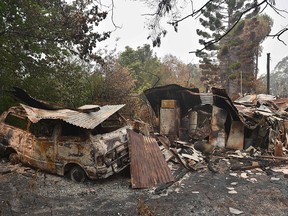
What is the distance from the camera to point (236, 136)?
10289 millimetres

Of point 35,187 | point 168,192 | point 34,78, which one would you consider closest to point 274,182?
point 168,192

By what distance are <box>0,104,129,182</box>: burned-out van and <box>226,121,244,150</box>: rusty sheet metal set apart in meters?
5.16

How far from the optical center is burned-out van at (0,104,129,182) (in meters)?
5.91

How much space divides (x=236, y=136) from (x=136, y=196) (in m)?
6.20

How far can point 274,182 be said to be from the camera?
6.71 m

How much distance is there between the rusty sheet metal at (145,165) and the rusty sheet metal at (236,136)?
417 cm

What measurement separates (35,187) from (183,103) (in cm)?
840

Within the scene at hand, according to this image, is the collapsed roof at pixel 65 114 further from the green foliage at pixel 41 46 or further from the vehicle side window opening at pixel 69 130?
the green foliage at pixel 41 46

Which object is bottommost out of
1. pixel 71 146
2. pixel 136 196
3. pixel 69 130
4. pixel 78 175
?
pixel 136 196

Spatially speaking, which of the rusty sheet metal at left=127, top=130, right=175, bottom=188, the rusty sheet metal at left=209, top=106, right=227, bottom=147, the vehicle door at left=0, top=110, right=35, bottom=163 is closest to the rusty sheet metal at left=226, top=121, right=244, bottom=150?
the rusty sheet metal at left=209, top=106, right=227, bottom=147

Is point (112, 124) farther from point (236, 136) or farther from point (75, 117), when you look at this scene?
point (236, 136)

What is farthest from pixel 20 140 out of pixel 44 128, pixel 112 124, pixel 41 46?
pixel 41 46

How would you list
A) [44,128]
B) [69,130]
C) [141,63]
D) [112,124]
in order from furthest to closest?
[141,63] → [112,124] → [44,128] → [69,130]

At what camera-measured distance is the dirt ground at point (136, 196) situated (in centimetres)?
479
